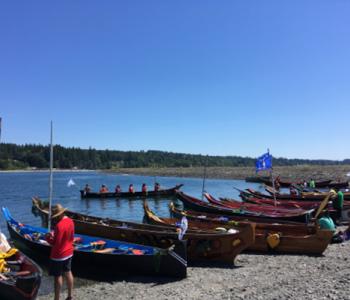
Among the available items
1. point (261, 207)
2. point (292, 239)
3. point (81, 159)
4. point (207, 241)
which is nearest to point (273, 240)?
point (292, 239)

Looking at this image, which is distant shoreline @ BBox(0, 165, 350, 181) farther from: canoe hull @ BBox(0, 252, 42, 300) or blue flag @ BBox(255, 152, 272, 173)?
canoe hull @ BBox(0, 252, 42, 300)

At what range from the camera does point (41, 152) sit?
166 m

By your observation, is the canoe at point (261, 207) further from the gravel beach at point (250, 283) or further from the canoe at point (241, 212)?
the gravel beach at point (250, 283)

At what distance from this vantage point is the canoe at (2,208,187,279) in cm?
1145

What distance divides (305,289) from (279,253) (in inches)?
178

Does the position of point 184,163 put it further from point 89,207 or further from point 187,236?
point 187,236

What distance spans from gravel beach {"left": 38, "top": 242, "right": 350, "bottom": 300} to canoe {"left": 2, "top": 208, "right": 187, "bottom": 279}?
39 cm

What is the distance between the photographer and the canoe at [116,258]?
37.6ft

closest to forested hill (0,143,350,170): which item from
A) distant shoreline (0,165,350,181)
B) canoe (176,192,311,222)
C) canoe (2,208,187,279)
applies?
distant shoreline (0,165,350,181)

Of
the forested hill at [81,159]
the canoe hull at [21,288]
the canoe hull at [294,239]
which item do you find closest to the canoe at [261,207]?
the canoe hull at [294,239]

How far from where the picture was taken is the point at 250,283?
1043cm

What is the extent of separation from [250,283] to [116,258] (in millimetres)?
4169

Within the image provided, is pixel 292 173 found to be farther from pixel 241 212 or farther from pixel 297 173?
pixel 241 212

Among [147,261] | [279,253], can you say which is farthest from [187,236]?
[279,253]
